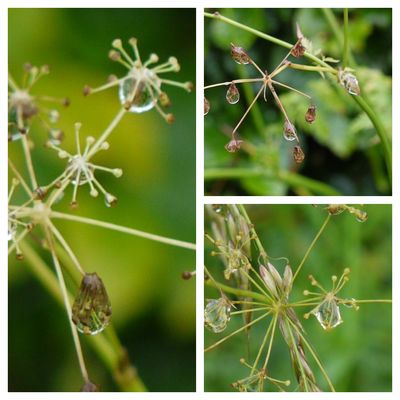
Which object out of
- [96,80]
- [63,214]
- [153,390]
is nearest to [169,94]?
[96,80]

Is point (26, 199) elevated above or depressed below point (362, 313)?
above

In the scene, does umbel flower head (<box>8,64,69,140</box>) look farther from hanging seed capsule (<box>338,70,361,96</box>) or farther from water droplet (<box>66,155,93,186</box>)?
hanging seed capsule (<box>338,70,361,96</box>)

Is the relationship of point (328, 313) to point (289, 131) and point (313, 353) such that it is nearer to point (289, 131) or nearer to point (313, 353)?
point (313, 353)

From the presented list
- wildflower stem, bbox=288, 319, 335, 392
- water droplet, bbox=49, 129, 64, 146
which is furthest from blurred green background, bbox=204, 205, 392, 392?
water droplet, bbox=49, 129, 64, 146

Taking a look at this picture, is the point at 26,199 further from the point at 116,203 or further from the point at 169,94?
the point at 169,94

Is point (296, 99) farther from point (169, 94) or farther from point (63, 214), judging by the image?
point (63, 214)

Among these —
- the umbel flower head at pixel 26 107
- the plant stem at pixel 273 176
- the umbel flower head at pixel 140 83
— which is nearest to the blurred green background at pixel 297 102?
the plant stem at pixel 273 176

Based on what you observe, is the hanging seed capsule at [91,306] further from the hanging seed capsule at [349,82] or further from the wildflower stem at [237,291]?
the hanging seed capsule at [349,82]

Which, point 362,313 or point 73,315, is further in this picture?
point 362,313
